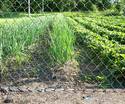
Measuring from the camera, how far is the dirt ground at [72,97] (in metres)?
3.43

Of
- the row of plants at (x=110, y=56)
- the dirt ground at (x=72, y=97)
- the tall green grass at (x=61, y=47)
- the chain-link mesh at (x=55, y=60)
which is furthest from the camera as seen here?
the tall green grass at (x=61, y=47)

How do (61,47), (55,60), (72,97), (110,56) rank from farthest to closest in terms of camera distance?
1. (110,56)
2. (55,60)
3. (61,47)
4. (72,97)

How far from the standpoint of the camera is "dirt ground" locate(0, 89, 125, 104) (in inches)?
135

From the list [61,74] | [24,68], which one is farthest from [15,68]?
[61,74]

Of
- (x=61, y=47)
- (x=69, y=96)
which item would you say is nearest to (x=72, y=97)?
(x=69, y=96)

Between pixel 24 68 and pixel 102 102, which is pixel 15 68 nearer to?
pixel 24 68

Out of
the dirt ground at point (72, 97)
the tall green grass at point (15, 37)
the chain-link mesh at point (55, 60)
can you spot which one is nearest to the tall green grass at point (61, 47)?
the chain-link mesh at point (55, 60)

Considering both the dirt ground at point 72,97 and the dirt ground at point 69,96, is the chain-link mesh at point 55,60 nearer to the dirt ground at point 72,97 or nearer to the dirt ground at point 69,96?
the dirt ground at point 69,96

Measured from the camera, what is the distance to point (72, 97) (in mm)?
3553

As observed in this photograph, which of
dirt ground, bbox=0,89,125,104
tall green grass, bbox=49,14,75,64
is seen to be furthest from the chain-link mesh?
dirt ground, bbox=0,89,125,104

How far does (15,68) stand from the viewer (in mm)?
4543

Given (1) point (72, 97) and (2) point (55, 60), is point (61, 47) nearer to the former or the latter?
(2) point (55, 60)

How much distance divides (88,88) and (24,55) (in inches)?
50.3

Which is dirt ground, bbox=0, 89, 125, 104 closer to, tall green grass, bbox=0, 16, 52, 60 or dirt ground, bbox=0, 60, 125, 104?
dirt ground, bbox=0, 60, 125, 104
